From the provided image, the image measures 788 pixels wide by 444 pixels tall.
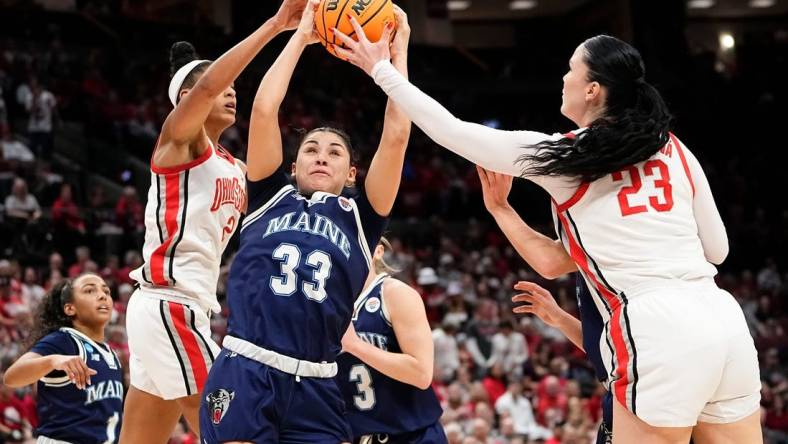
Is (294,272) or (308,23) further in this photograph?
(308,23)

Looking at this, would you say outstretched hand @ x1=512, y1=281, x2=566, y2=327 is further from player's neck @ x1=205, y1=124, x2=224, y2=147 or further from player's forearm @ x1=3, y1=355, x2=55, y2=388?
player's forearm @ x1=3, y1=355, x2=55, y2=388

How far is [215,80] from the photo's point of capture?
162 inches

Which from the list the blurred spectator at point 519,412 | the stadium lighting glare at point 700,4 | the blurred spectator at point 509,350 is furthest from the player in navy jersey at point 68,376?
the stadium lighting glare at point 700,4

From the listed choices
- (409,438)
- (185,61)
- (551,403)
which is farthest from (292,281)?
(551,403)

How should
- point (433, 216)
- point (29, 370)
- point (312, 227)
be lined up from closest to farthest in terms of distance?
point (312, 227) < point (29, 370) < point (433, 216)

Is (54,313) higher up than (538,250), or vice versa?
(538,250)

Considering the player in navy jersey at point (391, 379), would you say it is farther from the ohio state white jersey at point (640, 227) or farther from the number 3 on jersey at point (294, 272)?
the ohio state white jersey at point (640, 227)

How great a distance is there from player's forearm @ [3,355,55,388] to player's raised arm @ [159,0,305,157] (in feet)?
5.00

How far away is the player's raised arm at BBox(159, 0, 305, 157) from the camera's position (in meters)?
3.97

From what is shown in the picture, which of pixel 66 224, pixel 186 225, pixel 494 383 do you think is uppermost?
pixel 66 224

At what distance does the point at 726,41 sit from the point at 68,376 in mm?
25329

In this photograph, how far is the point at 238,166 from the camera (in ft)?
15.8

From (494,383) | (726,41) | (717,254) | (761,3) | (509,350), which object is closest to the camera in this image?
(717,254)

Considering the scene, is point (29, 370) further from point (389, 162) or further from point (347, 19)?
point (347, 19)
